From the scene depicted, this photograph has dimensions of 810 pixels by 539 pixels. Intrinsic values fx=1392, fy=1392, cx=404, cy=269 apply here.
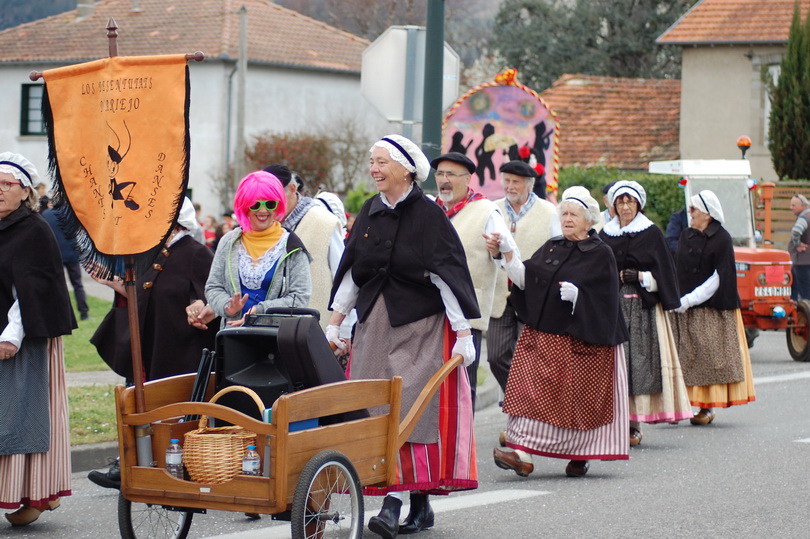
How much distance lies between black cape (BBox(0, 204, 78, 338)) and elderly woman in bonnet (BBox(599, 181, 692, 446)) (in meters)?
4.48

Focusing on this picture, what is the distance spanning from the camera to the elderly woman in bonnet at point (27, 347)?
6824mm

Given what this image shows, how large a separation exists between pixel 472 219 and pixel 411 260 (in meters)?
1.73

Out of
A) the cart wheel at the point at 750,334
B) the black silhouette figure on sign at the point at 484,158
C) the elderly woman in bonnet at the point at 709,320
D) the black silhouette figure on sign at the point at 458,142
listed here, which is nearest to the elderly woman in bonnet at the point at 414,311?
the elderly woman in bonnet at the point at 709,320

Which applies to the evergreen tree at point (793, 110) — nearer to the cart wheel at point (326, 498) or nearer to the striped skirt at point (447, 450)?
the striped skirt at point (447, 450)

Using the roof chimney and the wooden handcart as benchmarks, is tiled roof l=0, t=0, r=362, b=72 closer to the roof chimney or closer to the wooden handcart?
the roof chimney

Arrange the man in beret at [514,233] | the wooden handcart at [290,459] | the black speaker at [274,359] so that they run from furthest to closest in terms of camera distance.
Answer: the man in beret at [514,233] < the black speaker at [274,359] < the wooden handcart at [290,459]

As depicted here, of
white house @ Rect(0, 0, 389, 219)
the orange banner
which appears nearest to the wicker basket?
the orange banner

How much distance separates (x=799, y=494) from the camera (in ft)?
26.3

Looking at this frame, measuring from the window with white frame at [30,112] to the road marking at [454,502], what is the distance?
34276mm

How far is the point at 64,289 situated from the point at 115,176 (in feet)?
4.47

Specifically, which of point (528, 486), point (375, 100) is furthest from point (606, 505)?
point (375, 100)

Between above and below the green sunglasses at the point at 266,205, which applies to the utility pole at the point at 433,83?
above

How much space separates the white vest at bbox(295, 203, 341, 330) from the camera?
854 centimetres

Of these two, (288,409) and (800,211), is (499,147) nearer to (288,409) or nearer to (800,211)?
(800,211)
